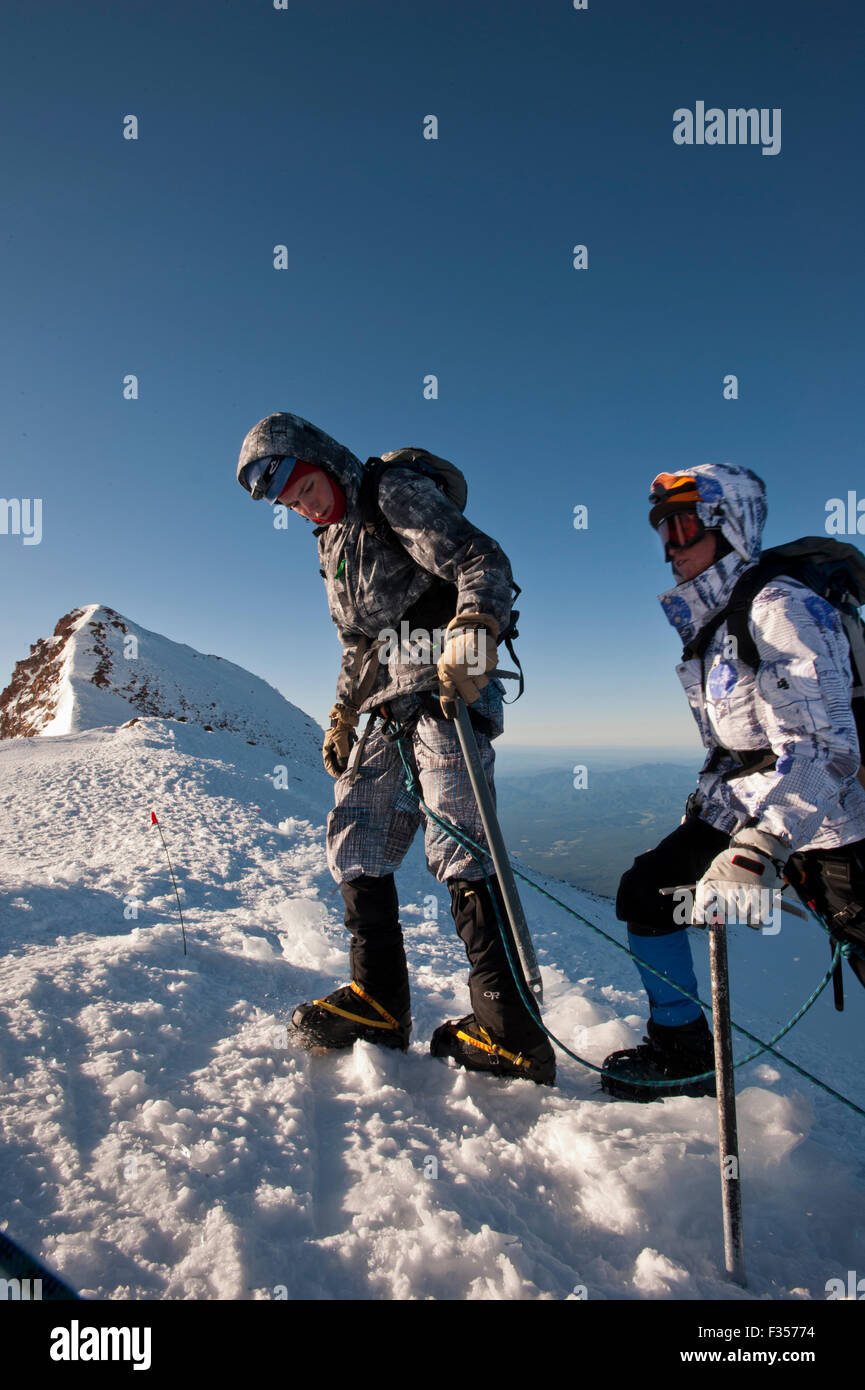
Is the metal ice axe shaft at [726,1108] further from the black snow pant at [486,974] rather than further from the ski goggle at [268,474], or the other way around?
the ski goggle at [268,474]

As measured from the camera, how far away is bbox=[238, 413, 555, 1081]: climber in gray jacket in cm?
248

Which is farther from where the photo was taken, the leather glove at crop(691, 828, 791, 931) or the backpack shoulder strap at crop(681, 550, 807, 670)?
the backpack shoulder strap at crop(681, 550, 807, 670)

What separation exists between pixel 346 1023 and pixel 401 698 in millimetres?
1527

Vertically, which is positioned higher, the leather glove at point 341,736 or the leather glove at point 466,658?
the leather glove at point 466,658

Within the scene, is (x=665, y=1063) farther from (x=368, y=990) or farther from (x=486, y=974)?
(x=368, y=990)

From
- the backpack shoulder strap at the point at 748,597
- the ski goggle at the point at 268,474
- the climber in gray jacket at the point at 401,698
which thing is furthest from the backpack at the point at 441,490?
the backpack shoulder strap at the point at 748,597

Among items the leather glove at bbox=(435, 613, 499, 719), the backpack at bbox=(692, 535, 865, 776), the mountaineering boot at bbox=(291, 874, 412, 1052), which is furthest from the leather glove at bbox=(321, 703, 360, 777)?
the backpack at bbox=(692, 535, 865, 776)

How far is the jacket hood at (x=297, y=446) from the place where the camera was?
9.09 ft

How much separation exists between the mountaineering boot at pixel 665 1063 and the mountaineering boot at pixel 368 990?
0.99 metres

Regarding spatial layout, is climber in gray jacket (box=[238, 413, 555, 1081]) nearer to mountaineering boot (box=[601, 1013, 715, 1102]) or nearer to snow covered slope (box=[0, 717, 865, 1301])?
snow covered slope (box=[0, 717, 865, 1301])
